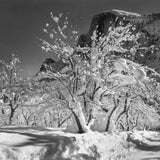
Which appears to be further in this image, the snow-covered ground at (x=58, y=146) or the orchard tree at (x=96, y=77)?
the orchard tree at (x=96, y=77)

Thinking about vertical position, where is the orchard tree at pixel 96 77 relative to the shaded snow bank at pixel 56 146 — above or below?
above

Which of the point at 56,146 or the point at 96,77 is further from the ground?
the point at 96,77

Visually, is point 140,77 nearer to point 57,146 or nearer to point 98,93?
point 98,93

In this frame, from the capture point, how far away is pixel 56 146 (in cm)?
917

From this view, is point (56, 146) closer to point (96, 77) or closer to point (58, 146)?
point (58, 146)

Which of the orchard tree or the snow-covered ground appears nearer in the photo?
the snow-covered ground

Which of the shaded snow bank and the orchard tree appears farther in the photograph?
the orchard tree

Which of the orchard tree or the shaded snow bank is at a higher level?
the orchard tree

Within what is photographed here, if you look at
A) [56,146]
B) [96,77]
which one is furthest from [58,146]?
[96,77]

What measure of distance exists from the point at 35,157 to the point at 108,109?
10.2 metres

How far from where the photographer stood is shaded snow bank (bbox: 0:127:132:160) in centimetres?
769

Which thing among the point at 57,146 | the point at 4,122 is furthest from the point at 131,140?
the point at 4,122

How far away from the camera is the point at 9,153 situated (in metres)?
7.20

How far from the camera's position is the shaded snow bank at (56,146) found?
7.69 metres
